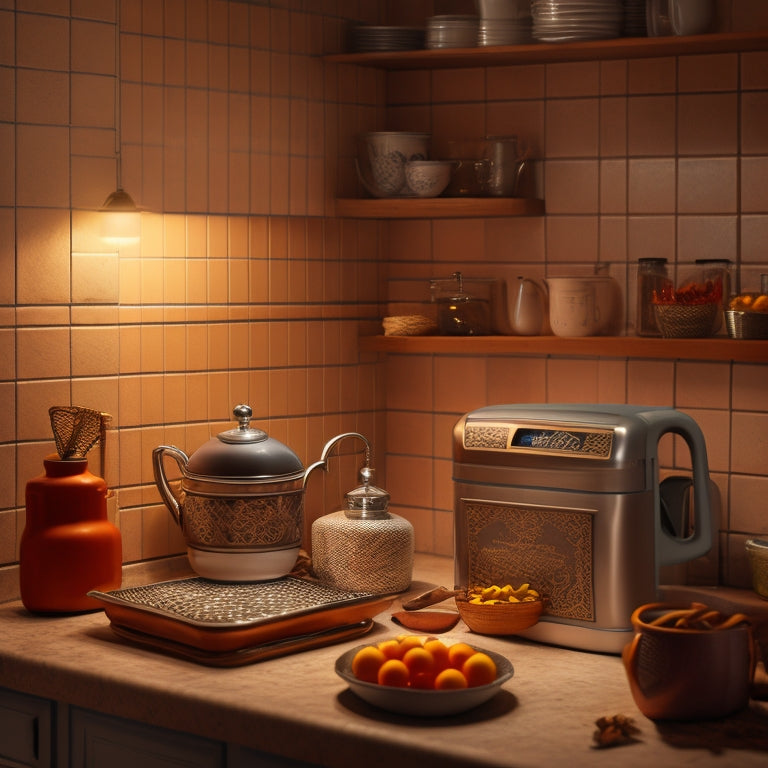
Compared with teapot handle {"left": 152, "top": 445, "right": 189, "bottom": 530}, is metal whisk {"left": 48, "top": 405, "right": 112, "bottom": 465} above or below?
above

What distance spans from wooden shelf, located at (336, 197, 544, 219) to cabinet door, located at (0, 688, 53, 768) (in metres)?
1.17

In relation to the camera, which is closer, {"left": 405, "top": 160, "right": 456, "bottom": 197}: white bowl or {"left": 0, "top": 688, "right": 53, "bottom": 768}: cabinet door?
{"left": 0, "top": 688, "right": 53, "bottom": 768}: cabinet door

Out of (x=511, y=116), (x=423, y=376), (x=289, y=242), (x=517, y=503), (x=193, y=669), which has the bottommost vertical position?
(x=193, y=669)

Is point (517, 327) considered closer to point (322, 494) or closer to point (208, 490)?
point (322, 494)

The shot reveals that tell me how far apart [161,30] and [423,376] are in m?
0.92

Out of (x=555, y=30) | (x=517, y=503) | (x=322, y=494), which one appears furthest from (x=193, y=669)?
(x=555, y=30)

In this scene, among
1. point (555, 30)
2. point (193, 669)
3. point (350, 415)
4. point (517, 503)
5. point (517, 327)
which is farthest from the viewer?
point (350, 415)

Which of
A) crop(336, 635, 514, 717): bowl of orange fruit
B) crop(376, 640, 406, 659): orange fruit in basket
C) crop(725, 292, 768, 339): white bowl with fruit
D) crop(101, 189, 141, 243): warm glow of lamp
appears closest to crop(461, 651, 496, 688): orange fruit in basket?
crop(336, 635, 514, 717): bowl of orange fruit

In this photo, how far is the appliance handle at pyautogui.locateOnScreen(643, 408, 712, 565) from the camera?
6.61ft

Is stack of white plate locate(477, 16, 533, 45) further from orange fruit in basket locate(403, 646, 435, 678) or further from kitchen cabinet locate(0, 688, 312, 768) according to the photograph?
kitchen cabinet locate(0, 688, 312, 768)

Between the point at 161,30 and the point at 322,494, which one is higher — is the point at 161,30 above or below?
above

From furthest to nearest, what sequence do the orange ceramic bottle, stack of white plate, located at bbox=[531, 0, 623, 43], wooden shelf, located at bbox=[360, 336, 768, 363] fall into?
stack of white plate, located at bbox=[531, 0, 623, 43], wooden shelf, located at bbox=[360, 336, 768, 363], the orange ceramic bottle

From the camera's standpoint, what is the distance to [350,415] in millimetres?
2809

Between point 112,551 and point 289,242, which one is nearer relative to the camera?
point 112,551
